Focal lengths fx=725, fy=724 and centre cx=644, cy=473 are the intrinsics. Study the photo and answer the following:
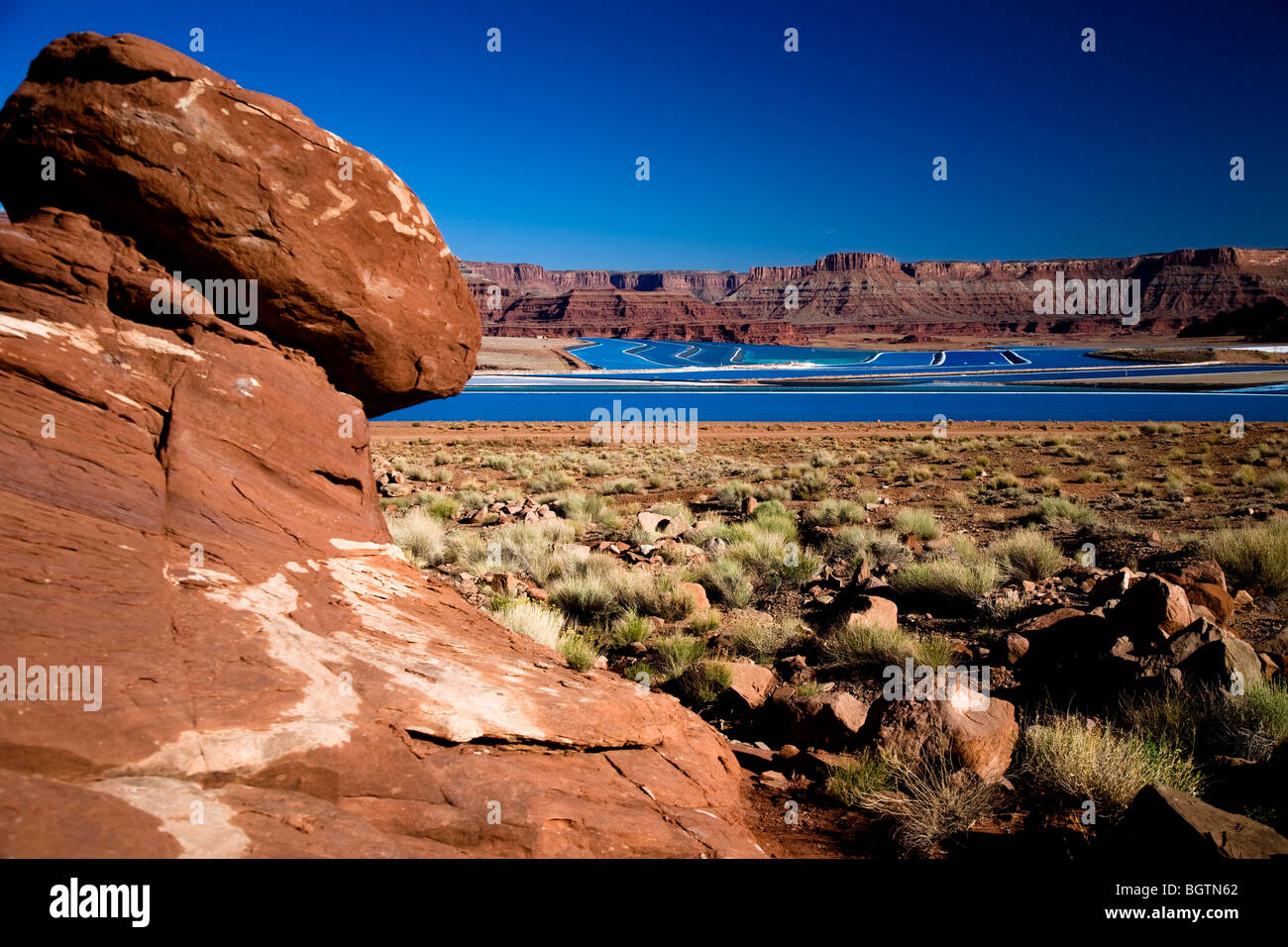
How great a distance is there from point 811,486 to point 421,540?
10.8m

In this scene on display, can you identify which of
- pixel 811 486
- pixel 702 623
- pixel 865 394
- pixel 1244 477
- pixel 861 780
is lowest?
pixel 702 623

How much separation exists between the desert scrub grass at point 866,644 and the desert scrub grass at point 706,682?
1.23 meters

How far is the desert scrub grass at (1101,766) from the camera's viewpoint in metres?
4.07

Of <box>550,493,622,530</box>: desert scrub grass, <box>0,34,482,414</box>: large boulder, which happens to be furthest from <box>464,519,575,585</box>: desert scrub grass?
<box>0,34,482,414</box>: large boulder

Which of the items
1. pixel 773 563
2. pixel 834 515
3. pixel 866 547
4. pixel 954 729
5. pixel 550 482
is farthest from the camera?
pixel 550 482

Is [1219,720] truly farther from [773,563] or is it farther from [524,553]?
[524,553]

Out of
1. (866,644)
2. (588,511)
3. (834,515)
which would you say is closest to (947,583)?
(866,644)

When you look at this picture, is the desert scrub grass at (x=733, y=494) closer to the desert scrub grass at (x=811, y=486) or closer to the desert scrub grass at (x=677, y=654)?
the desert scrub grass at (x=811, y=486)

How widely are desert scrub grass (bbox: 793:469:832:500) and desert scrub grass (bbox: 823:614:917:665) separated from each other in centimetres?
1044

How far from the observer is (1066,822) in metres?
3.96

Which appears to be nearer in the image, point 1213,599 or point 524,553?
point 1213,599

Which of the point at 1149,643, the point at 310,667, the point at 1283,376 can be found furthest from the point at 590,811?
the point at 1283,376

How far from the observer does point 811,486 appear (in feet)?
60.2
